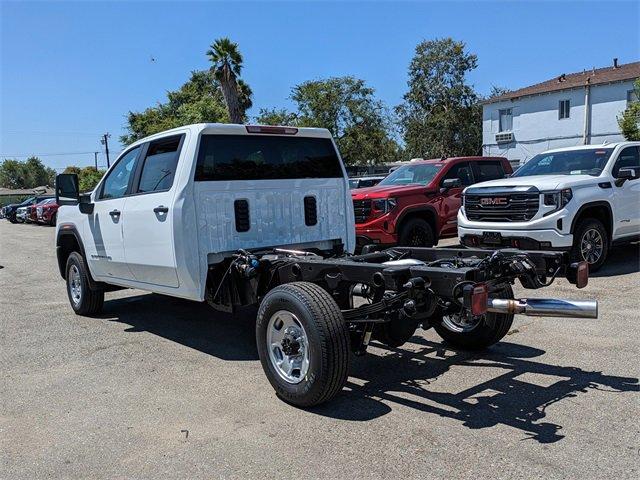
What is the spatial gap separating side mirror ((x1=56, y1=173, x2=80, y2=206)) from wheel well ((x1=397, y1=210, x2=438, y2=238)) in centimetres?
538

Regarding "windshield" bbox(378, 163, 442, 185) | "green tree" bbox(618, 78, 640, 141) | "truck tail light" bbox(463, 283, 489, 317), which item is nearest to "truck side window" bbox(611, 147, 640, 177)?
"windshield" bbox(378, 163, 442, 185)

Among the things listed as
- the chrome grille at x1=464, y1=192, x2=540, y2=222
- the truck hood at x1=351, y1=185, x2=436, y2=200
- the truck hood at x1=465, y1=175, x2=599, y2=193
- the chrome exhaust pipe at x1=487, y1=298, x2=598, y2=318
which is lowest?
the chrome exhaust pipe at x1=487, y1=298, x2=598, y2=318

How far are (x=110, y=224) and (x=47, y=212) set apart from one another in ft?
87.8

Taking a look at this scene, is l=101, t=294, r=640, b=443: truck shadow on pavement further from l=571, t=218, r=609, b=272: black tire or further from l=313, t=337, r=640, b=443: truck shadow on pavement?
l=571, t=218, r=609, b=272: black tire

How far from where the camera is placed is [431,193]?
11.1m

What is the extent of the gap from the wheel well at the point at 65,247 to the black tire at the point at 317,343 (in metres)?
4.45

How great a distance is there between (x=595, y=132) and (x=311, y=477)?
34.6 metres

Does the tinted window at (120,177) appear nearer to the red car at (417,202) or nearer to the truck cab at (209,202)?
the truck cab at (209,202)

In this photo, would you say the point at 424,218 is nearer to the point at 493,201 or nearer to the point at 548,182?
the point at 493,201

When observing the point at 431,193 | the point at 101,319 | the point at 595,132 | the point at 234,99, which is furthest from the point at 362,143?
the point at 101,319

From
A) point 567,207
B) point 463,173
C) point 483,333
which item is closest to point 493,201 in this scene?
point 567,207

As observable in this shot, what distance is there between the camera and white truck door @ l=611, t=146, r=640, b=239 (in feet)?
31.0

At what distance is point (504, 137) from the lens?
3828 centimetres

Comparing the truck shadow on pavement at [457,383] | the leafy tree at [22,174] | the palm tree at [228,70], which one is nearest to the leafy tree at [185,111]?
the palm tree at [228,70]
